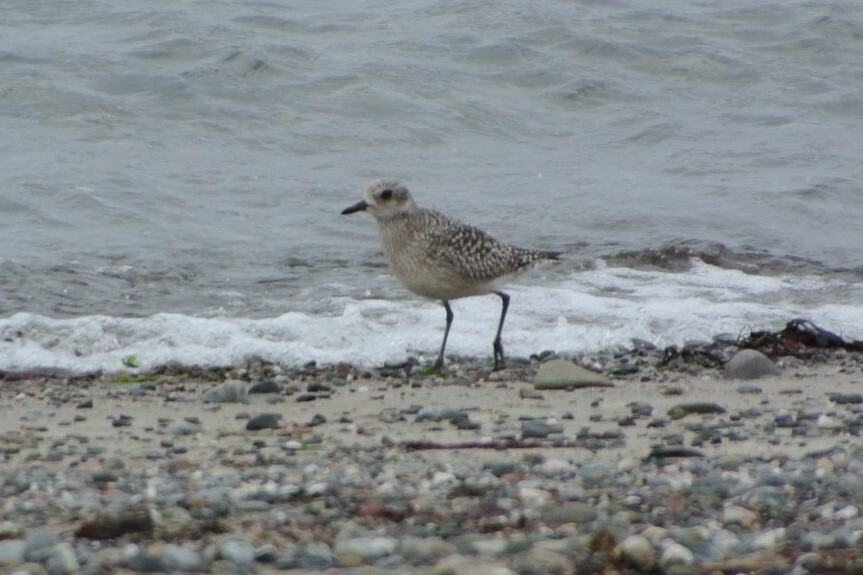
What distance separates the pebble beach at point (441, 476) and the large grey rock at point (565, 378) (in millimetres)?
11

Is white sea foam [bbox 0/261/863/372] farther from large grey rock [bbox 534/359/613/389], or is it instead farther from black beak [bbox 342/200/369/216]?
large grey rock [bbox 534/359/613/389]

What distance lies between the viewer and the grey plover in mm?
8117

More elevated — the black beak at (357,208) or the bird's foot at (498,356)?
the black beak at (357,208)

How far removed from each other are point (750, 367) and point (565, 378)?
1.01 metres

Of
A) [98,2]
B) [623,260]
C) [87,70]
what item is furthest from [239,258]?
[98,2]

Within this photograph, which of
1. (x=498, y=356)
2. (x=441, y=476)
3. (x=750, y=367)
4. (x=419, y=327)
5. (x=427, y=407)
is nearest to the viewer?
(x=441, y=476)

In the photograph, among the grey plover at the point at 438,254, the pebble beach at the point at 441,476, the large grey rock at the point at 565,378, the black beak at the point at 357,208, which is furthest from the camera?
the black beak at the point at 357,208

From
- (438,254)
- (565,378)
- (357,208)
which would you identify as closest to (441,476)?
(565,378)

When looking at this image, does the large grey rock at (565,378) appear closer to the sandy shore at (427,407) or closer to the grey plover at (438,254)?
the sandy shore at (427,407)

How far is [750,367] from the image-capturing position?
732 centimetres

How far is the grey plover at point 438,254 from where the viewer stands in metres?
8.12

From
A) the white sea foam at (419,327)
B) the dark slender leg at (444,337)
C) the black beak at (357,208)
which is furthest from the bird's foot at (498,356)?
the black beak at (357,208)

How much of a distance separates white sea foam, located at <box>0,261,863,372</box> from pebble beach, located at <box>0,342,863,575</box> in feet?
3.12

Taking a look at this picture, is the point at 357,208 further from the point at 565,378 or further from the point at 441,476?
the point at 441,476
